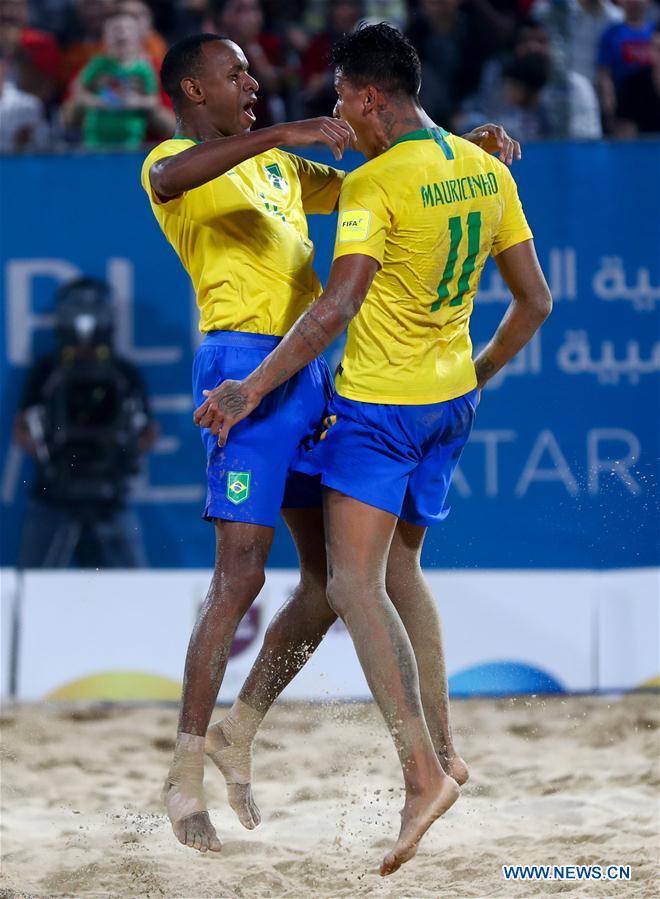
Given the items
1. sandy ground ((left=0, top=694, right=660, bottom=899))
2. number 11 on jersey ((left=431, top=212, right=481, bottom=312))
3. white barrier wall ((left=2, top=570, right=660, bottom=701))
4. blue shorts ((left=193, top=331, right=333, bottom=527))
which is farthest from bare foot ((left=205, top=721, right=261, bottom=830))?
white barrier wall ((left=2, top=570, right=660, bottom=701))

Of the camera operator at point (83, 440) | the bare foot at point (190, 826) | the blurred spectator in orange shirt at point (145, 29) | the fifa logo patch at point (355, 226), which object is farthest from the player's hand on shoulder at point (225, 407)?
the blurred spectator in orange shirt at point (145, 29)

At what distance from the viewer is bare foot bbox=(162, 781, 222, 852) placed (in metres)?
4.07

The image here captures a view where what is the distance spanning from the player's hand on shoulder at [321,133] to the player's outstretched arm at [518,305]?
30.0 inches

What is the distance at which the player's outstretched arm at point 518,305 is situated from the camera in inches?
172

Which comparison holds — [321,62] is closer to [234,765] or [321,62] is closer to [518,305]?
[518,305]

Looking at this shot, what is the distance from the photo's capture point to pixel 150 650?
698 centimetres

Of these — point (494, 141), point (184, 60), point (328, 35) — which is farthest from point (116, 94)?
point (494, 141)

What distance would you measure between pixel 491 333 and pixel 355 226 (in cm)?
327

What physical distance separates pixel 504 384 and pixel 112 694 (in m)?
2.60

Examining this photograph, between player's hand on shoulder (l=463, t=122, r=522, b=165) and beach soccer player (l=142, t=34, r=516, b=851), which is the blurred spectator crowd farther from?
beach soccer player (l=142, t=34, r=516, b=851)

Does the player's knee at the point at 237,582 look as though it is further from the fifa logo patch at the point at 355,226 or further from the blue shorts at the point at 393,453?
the fifa logo patch at the point at 355,226

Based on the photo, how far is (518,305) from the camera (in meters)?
4.49

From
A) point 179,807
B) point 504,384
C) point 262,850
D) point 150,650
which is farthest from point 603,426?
point 179,807

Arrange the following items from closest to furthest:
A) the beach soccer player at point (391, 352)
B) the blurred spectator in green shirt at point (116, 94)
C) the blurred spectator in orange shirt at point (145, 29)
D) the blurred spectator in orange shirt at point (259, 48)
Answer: the beach soccer player at point (391, 352) → the blurred spectator in green shirt at point (116, 94) → the blurred spectator in orange shirt at point (259, 48) → the blurred spectator in orange shirt at point (145, 29)
